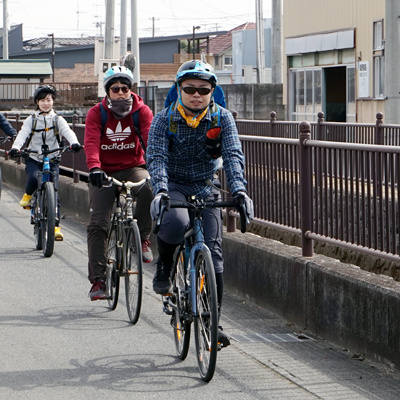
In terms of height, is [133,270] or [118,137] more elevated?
[118,137]

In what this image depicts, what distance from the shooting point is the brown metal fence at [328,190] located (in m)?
5.74

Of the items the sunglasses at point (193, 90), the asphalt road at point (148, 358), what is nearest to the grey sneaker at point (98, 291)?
the asphalt road at point (148, 358)

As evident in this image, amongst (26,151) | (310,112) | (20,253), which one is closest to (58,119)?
(26,151)

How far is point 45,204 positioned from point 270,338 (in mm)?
4432

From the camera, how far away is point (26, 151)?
33.3 feet

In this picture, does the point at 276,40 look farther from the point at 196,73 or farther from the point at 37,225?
the point at 196,73

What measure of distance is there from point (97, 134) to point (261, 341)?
82.6 inches

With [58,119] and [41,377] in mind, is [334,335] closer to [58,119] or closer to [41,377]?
[41,377]

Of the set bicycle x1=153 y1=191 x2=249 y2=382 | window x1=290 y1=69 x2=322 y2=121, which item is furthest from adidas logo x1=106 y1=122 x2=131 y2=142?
window x1=290 y1=69 x2=322 y2=121

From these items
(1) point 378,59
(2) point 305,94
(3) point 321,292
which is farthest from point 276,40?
(3) point 321,292

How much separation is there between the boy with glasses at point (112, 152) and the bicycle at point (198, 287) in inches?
60.5

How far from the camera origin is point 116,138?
698 cm

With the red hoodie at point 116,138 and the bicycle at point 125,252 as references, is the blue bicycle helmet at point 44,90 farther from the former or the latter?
the bicycle at point 125,252

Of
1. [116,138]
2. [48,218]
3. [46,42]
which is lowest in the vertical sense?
[48,218]
